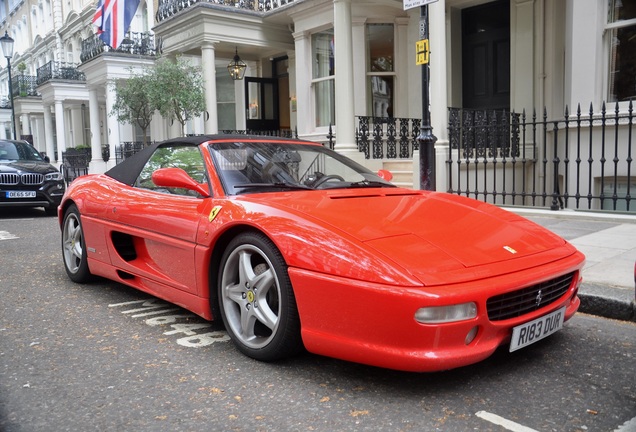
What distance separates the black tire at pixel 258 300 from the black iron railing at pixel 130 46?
760 inches

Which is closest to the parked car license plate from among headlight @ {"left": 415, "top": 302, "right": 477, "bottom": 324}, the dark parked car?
the dark parked car

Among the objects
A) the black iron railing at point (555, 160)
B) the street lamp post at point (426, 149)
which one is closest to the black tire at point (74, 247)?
the street lamp post at point (426, 149)

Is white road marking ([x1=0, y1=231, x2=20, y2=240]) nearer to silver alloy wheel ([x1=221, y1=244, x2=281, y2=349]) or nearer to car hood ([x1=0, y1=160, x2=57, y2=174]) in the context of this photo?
car hood ([x1=0, y1=160, x2=57, y2=174])

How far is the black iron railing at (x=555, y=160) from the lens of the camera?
26.9 ft

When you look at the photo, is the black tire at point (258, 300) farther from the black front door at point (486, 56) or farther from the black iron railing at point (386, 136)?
the black front door at point (486, 56)

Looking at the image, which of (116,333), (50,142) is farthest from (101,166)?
(116,333)

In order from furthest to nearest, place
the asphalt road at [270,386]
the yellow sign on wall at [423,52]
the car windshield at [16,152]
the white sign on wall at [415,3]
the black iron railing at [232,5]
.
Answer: the black iron railing at [232,5]
the car windshield at [16,152]
the yellow sign on wall at [423,52]
the white sign on wall at [415,3]
the asphalt road at [270,386]

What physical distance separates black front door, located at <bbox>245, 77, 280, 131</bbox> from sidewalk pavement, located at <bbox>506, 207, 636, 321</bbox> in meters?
10.9

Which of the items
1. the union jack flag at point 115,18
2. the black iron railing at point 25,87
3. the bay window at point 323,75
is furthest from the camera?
the black iron railing at point 25,87

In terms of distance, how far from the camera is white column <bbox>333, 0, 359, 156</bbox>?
37.4 feet

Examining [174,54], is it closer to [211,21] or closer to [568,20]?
[211,21]

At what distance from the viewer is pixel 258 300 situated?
126 inches

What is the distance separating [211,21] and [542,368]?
43.1 feet

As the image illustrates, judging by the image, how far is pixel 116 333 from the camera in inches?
150
